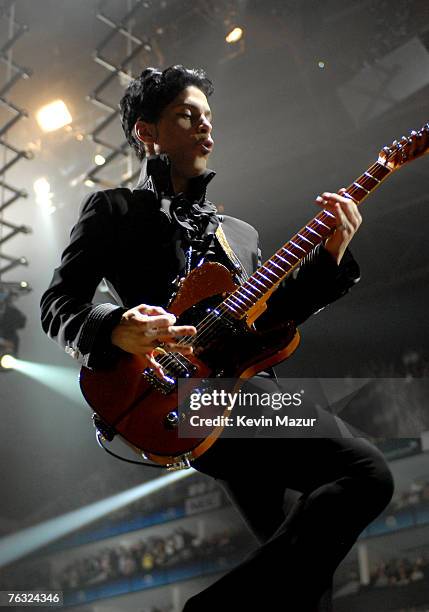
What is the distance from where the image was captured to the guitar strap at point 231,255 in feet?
5.47

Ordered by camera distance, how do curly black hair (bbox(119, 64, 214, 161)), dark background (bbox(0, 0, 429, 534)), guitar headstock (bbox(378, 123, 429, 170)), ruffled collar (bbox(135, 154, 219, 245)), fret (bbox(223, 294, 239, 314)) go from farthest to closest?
dark background (bbox(0, 0, 429, 534)), curly black hair (bbox(119, 64, 214, 161)), ruffled collar (bbox(135, 154, 219, 245)), guitar headstock (bbox(378, 123, 429, 170)), fret (bbox(223, 294, 239, 314))

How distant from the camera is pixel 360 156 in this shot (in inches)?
141

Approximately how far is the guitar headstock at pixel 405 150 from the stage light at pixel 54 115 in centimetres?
371

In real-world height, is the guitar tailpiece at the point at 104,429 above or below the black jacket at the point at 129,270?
below

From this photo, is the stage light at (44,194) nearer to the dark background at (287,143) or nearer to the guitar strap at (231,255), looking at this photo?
the dark background at (287,143)

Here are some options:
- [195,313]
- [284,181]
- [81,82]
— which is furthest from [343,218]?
[81,82]

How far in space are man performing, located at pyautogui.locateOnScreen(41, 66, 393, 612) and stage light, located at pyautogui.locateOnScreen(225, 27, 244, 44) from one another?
223 cm

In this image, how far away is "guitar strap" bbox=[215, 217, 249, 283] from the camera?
5.47 ft

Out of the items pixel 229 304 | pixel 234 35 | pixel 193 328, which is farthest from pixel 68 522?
pixel 234 35

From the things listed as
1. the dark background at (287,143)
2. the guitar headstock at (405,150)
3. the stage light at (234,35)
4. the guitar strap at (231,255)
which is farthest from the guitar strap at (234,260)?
the stage light at (234,35)

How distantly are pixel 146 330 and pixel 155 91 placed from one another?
862 millimetres

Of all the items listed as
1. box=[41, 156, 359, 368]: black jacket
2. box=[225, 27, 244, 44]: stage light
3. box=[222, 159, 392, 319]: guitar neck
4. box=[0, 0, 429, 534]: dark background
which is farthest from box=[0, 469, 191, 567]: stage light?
box=[225, 27, 244, 44]: stage light

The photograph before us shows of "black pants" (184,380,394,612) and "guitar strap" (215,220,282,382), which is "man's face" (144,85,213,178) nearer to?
"guitar strap" (215,220,282,382)

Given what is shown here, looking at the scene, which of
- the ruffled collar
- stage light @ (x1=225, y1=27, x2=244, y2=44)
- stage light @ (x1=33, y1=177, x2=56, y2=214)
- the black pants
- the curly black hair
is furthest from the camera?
stage light @ (x1=33, y1=177, x2=56, y2=214)
